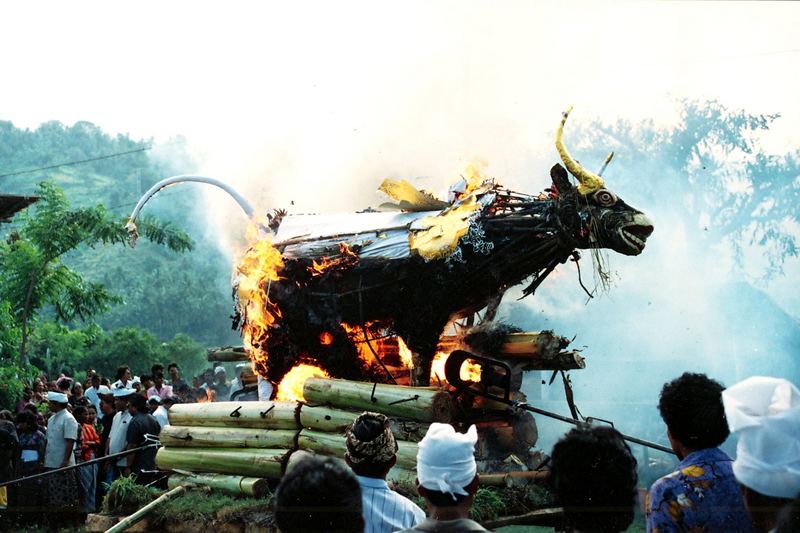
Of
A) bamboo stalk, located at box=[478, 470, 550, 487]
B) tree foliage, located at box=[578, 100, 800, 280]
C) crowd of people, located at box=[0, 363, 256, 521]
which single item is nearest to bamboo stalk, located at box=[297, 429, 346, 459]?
bamboo stalk, located at box=[478, 470, 550, 487]

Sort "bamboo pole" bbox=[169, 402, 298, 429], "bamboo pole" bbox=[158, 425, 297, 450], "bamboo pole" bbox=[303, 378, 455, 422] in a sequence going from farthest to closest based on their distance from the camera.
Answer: "bamboo pole" bbox=[169, 402, 298, 429]
"bamboo pole" bbox=[158, 425, 297, 450]
"bamboo pole" bbox=[303, 378, 455, 422]

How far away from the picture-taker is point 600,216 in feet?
31.2

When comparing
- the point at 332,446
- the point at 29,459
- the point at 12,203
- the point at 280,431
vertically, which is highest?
the point at 12,203

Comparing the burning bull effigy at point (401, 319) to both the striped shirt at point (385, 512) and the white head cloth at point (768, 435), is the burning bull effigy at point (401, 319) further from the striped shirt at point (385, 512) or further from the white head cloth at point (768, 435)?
the white head cloth at point (768, 435)

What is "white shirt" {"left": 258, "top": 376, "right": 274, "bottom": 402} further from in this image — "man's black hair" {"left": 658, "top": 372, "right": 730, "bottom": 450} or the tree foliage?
the tree foliage

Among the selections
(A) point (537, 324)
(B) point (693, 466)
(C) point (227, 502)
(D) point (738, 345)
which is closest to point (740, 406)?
(B) point (693, 466)

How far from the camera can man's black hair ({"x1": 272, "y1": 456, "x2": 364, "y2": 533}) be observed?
11.7 feet

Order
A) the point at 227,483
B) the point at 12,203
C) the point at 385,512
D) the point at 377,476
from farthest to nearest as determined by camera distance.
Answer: the point at 12,203
the point at 227,483
the point at 377,476
the point at 385,512

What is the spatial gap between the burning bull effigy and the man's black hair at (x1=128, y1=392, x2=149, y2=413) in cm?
107

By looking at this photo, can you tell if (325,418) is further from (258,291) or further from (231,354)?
(231,354)

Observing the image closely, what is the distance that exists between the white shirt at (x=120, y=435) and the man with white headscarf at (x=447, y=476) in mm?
9119

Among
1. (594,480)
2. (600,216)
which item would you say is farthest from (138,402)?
(594,480)

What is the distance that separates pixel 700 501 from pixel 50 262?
22728 millimetres

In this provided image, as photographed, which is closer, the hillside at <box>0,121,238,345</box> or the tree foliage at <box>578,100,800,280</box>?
the tree foliage at <box>578,100,800,280</box>
